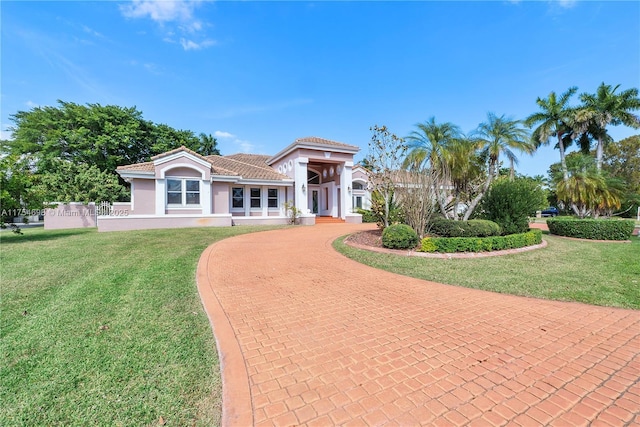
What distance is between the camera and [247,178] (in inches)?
787

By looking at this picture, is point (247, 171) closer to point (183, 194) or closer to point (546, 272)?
point (183, 194)

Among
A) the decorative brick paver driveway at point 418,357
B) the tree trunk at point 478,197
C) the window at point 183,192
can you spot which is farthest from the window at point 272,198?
the decorative brick paver driveway at point 418,357

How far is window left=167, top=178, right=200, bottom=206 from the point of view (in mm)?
17250

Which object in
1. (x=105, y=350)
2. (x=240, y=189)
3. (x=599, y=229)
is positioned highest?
(x=240, y=189)

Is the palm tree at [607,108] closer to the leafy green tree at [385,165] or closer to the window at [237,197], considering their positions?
the leafy green tree at [385,165]

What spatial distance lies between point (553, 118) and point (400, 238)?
2540 cm

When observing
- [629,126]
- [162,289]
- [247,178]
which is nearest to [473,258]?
[162,289]

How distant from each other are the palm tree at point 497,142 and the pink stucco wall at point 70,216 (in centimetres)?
2344

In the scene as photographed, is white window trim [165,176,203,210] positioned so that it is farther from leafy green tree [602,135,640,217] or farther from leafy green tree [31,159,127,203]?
leafy green tree [602,135,640,217]

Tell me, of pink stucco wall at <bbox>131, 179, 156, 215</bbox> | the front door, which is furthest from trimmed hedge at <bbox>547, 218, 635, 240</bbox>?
pink stucco wall at <bbox>131, 179, 156, 215</bbox>

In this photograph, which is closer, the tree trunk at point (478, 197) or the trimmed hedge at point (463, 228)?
the trimmed hedge at point (463, 228)

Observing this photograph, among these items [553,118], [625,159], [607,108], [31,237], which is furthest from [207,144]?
[625,159]

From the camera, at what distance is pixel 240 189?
20.6m

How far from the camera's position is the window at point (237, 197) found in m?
20.4
